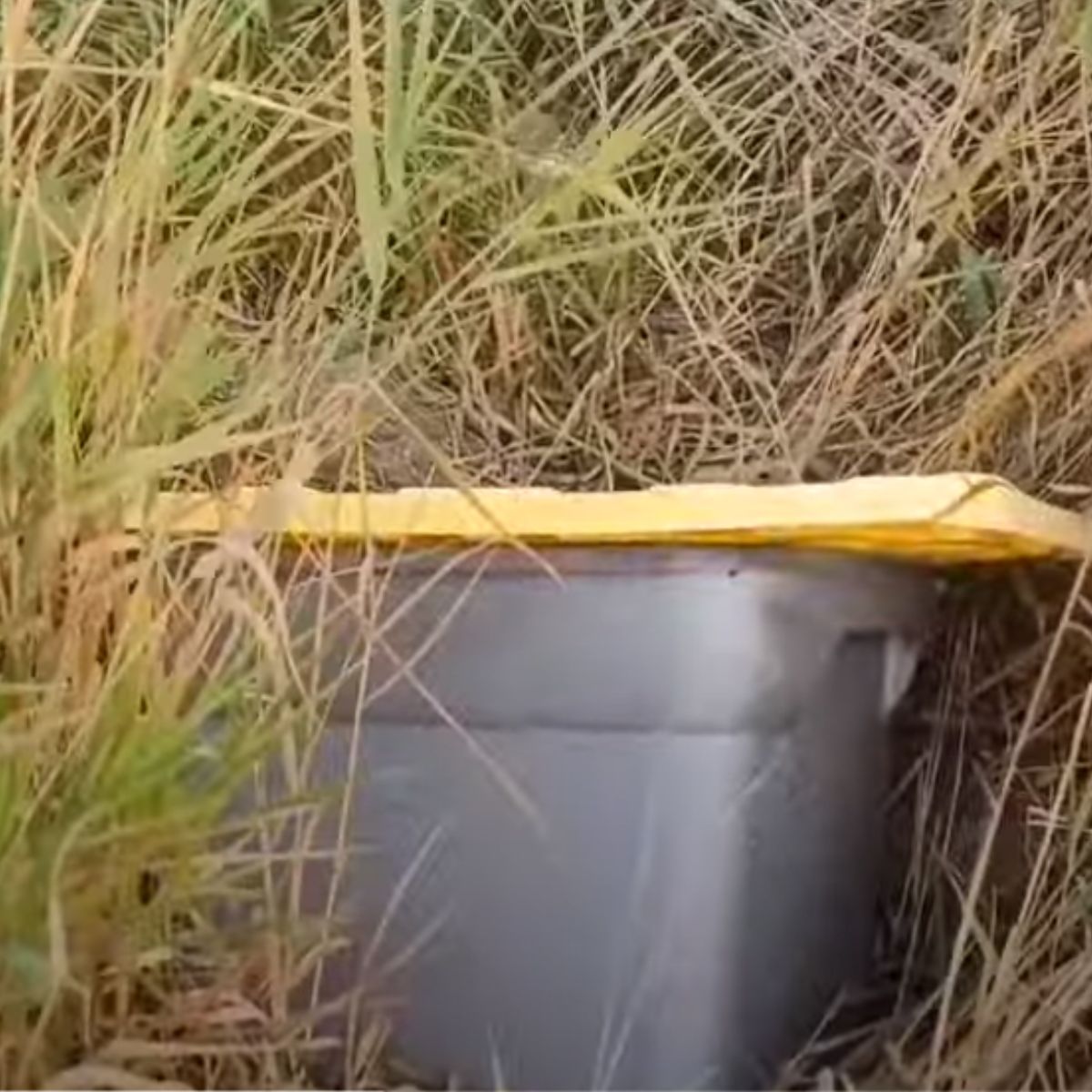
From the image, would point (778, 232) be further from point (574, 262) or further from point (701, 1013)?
point (701, 1013)

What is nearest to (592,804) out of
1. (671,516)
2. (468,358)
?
(671,516)

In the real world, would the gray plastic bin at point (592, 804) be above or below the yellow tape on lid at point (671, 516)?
below

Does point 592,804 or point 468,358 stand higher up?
point 468,358

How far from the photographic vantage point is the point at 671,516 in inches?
36.5

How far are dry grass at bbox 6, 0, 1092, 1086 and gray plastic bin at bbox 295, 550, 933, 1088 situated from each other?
0.14ft

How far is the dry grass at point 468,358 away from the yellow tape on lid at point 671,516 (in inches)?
0.8

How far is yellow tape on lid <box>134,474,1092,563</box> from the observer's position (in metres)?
0.92

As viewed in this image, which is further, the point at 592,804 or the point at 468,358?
the point at 468,358

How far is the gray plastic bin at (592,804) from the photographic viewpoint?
0.94 m

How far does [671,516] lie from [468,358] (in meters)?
0.33

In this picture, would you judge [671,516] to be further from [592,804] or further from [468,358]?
[468,358]

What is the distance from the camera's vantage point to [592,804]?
37.5 inches

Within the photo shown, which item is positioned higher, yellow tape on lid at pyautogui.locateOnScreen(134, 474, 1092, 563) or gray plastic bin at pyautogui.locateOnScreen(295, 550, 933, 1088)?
yellow tape on lid at pyautogui.locateOnScreen(134, 474, 1092, 563)

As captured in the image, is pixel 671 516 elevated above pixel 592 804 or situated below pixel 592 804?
above
